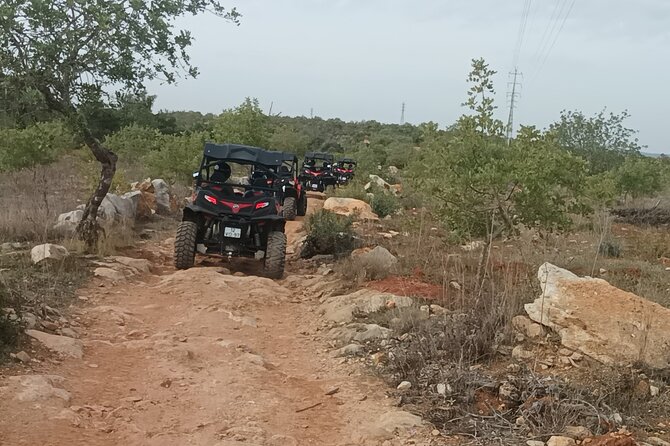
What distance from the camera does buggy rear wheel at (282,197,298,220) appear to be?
17500 millimetres

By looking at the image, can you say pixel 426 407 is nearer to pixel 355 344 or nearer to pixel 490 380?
pixel 490 380

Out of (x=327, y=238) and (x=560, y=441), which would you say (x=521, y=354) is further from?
(x=327, y=238)

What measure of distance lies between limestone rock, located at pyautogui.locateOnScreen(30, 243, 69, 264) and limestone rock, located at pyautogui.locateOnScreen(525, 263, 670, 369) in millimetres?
6119

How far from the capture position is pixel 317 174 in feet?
90.4

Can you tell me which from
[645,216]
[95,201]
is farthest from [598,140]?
[95,201]

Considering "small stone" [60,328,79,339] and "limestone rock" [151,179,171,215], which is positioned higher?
"limestone rock" [151,179,171,215]

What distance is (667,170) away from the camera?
31594 mm

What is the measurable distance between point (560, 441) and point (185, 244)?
7.17 metres

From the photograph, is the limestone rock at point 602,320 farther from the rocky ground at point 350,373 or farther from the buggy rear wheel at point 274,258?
the buggy rear wheel at point 274,258

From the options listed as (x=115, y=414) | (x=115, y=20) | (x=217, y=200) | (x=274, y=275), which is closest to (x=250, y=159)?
(x=217, y=200)

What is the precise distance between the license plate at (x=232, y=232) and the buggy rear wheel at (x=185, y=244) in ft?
1.54

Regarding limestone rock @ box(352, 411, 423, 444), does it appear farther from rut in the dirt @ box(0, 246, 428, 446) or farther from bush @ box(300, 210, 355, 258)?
bush @ box(300, 210, 355, 258)

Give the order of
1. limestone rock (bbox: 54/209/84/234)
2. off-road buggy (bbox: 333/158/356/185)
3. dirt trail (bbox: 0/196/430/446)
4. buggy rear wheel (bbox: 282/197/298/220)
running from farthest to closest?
1. off-road buggy (bbox: 333/158/356/185)
2. buggy rear wheel (bbox: 282/197/298/220)
3. limestone rock (bbox: 54/209/84/234)
4. dirt trail (bbox: 0/196/430/446)

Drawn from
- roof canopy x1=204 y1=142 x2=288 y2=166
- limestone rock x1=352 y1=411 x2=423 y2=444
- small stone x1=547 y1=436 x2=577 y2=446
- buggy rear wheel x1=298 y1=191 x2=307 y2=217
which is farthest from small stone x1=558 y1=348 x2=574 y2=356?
buggy rear wheel x1=298 y1=191 x2=307 y2=217
